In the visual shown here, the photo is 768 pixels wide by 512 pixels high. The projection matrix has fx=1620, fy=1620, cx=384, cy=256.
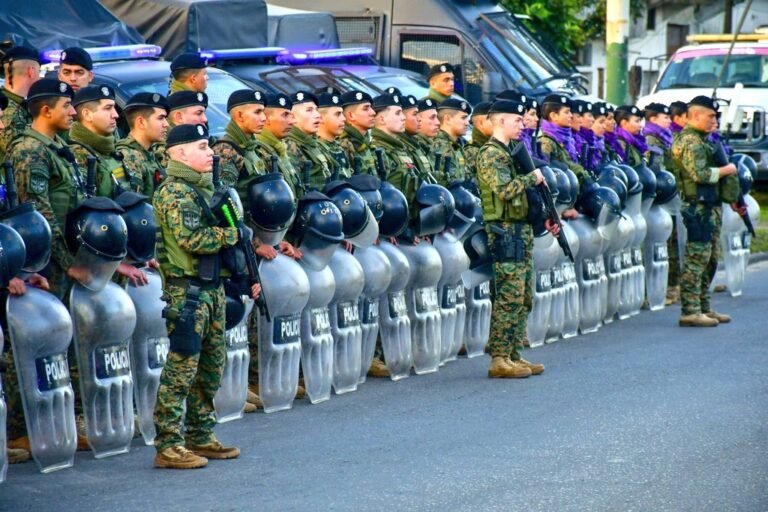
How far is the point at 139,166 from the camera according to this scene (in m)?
9.24

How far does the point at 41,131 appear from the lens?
8531mm

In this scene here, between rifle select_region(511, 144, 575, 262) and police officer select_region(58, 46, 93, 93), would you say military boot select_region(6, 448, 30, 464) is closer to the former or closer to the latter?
police officer select_region(58, 46, 93, 93)

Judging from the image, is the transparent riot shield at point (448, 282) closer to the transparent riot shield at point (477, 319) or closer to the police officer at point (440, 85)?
the transparent riot shield at point (477, 319)

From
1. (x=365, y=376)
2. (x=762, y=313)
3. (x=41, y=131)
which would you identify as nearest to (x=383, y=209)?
(x=365, y=376)

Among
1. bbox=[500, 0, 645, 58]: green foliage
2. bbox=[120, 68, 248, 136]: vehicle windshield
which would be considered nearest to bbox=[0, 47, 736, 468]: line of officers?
bbox=[120, 68, 248, 136]: vehicle windshield

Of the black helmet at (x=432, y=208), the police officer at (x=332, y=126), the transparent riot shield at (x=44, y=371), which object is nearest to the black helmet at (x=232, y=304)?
the transparent riot shield at (x=44, y=371)

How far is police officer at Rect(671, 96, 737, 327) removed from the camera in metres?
13.7

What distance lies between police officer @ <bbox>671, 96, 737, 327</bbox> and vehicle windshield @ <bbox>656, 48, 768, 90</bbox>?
1054cm

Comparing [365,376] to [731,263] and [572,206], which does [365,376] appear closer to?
[572,206]

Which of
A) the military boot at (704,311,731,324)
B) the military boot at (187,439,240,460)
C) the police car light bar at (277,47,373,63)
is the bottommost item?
the military boot at (704,311,731,324)

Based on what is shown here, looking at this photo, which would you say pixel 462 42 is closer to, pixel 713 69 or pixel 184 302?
pixel 713 69

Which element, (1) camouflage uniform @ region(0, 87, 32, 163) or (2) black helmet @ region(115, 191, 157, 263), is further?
(1) camouflage uniform @ region(0, 87, 32, 163)

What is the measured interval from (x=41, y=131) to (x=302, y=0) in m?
12.9

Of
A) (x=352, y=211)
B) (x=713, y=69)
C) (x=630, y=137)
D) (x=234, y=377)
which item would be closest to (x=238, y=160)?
→ (x=352, y=211)
